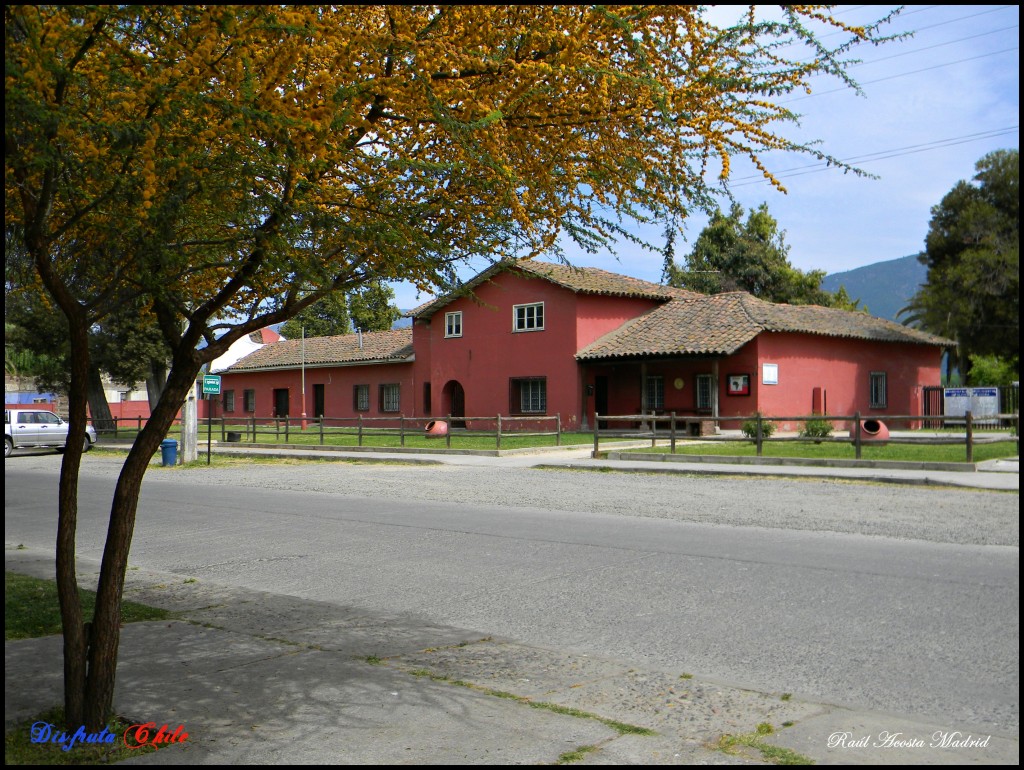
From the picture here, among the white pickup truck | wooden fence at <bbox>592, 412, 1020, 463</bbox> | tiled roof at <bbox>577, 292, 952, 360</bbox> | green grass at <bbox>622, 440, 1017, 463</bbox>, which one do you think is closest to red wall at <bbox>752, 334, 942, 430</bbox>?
tiled roof at <bbox>577, 292, 952, 360</bbox>

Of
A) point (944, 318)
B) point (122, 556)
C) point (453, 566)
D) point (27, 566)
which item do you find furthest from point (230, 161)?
point (944, 318)

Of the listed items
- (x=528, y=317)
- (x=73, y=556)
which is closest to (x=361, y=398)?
(x=528, y=317)

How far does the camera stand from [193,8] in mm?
4137

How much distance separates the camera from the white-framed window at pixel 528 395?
3719 centimetres

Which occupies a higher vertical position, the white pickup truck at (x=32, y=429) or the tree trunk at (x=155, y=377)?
the tree trunk at (x=155, y=377)

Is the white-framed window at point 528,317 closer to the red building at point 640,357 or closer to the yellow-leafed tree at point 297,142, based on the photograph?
the red building at point 640,357

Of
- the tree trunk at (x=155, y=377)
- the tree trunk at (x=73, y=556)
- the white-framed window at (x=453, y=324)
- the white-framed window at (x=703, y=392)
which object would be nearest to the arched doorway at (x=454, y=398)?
the white-framed window at (x=453, y=324)

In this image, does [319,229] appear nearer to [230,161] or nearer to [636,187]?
[230,161]

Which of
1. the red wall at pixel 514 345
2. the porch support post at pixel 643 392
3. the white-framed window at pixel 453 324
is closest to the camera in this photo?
the porch support post at pixel 643 392

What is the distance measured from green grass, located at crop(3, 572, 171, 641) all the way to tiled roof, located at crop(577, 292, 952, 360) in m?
25.8

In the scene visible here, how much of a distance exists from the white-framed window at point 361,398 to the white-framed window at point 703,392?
17.9 metres

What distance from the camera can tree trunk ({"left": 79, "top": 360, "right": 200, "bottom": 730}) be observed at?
443 centimetres

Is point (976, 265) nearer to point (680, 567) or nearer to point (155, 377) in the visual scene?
point (680, 567)

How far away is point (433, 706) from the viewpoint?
15.7 feet
